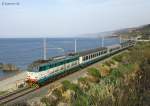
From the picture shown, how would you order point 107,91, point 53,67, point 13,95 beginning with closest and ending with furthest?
point 107,91 → point 13,95 → point 53,67

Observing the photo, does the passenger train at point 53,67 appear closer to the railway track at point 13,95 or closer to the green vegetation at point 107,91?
the railway track at point 13,95

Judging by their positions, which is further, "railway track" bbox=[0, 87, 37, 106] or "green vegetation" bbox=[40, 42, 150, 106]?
"railway track" bbox=[0, 87, 37, 106]

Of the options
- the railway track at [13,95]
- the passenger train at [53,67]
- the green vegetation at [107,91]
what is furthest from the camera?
the passenger train at [53,67]

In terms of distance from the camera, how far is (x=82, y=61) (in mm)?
37812

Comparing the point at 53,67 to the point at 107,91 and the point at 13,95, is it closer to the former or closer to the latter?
the point at 13,95

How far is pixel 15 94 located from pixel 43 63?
18.5 ft

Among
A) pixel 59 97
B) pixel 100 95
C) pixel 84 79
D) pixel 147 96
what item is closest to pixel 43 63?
pixel 84 79

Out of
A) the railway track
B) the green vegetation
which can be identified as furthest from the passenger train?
the green vegetation

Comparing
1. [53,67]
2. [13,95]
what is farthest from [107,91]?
[53,67]

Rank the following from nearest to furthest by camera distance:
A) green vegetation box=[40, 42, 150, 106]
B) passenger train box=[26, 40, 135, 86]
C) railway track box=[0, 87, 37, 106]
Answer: green vegetation box=[40, 42, 150, 106] → railway track box=[0, 87, 37, 106] → passenger train box=[26, 40, 135, 86]

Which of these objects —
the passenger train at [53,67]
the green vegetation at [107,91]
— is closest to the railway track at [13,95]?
the passenger train at [53,67]

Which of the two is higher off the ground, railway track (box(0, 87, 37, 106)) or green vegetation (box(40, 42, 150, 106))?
green vegetation (box(40, 42, 150, 106))

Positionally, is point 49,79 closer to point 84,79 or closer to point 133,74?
point 84,79

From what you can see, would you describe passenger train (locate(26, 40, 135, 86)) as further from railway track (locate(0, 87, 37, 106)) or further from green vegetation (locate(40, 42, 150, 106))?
green vegetation (locate(40, 42, 150, 106))
